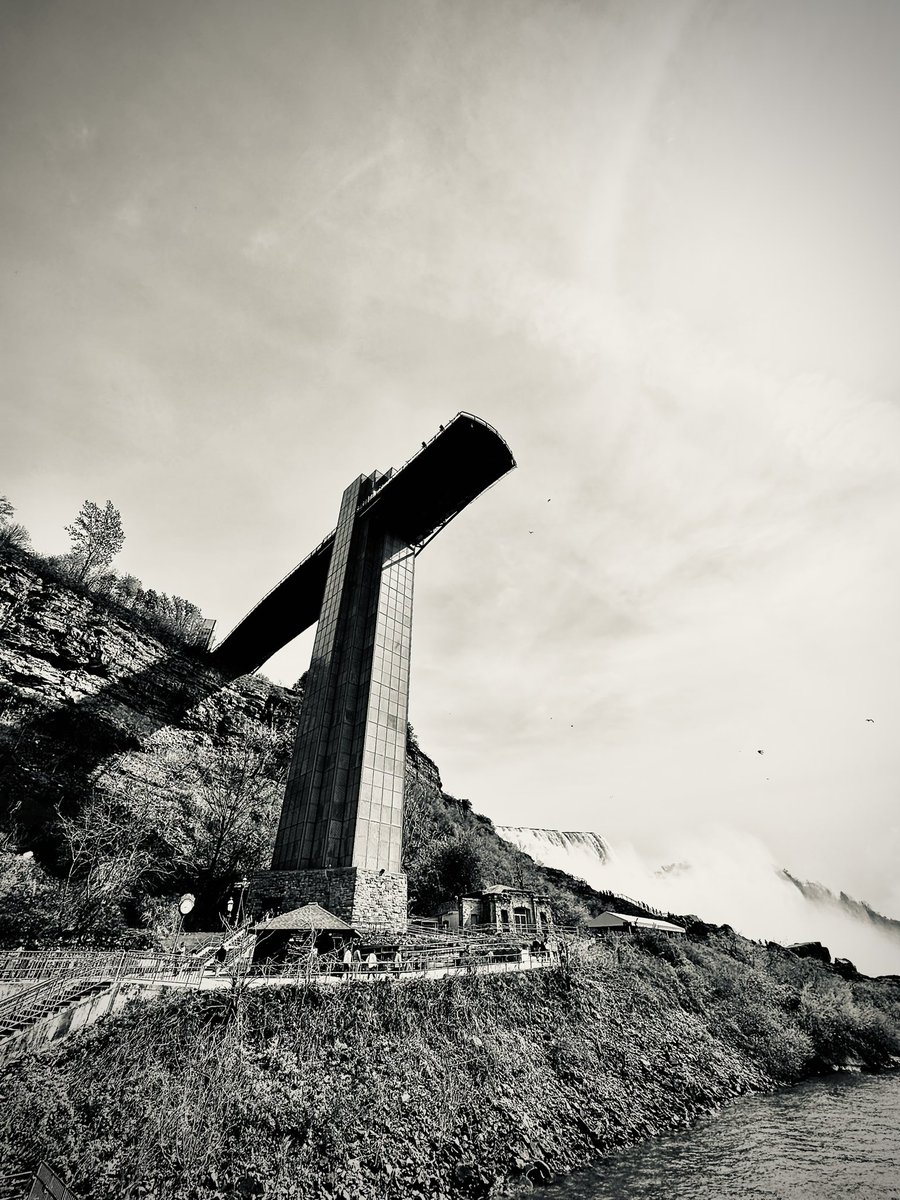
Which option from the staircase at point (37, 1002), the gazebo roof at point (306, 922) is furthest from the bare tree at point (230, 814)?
the staircase at point (37, 1002)

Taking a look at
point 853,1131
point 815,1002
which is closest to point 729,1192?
point 853,1131

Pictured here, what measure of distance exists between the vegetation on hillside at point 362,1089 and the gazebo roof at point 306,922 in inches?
141

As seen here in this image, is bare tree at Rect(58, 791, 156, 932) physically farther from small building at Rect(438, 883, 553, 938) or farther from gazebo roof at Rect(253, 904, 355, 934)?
small building at Rect(438, 883, 553, 938)

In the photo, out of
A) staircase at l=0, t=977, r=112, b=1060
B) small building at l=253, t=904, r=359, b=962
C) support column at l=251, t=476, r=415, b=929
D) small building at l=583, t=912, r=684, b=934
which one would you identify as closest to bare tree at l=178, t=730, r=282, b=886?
support column at l=251, t=476, r=415, b=929

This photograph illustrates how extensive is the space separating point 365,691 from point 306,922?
15055mm

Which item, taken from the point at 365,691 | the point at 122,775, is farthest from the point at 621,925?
the point at 122,775

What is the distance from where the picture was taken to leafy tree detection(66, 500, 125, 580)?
1993 inches

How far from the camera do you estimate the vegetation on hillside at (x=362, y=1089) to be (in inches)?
434

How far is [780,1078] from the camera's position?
27469mm

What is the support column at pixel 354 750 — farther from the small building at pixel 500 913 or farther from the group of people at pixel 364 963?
the small building at pixel 500 913

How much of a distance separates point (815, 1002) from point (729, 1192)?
30211mm

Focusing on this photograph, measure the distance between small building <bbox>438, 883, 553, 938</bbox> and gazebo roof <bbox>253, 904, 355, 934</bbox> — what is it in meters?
15.5

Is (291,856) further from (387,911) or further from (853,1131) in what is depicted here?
(853,1131)

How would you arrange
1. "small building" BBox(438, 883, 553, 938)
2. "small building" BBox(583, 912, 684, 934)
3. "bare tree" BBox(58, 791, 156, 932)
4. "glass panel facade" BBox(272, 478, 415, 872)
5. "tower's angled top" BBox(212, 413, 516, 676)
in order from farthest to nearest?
"small building" BBox(583, 912, 684, 934)
"tower's angled top" BBox(212, 413, 516, 676)
"small building" BBox(438, 883, 553, 938)
"glass panel facade" BBox(272, 478, 415, 872)
"bare tree" BBox(58, 791, 156, 932)
